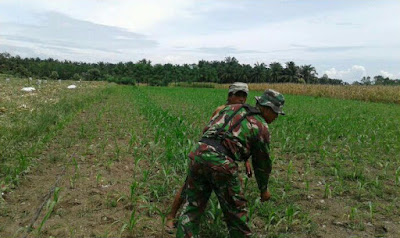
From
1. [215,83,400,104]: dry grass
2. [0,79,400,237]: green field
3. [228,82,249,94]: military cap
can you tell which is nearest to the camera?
[0,79,400,237]: green field

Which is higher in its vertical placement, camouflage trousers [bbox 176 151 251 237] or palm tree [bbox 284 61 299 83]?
palm tree [bbox 284 61 299 83]

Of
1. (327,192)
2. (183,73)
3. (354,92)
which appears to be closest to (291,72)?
(183,73)

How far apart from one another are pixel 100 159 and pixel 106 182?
985mm

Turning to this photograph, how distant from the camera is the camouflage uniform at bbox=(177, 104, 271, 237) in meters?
2.55

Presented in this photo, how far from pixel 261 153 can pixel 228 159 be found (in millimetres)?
308

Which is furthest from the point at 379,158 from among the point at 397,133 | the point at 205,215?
the point at 205,215

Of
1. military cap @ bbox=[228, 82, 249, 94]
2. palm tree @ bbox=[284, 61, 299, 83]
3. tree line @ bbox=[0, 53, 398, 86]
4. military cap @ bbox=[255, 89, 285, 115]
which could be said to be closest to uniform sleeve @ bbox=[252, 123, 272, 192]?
military cap @ bbox=[255, 89, 285, 115]

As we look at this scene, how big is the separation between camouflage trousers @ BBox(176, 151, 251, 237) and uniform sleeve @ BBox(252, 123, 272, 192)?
0.76 feet

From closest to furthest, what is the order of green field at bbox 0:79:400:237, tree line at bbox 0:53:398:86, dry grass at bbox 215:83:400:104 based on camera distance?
green field at bbox 0:79:400:237
dry grass at bbox 215:83:400:104
tree line at bbox 0:53:398:86

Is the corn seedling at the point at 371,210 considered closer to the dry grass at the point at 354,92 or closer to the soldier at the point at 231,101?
the soldier at the point at 231,101

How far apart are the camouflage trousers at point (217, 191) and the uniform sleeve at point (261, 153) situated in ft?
0.76

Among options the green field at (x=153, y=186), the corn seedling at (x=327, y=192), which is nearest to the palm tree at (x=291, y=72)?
the green field at (x=153, y=186)

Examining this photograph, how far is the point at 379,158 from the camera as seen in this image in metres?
5.71

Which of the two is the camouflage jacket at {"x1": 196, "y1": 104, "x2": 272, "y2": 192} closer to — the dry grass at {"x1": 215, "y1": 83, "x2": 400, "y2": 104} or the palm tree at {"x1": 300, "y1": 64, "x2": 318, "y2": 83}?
the dry grass at {"x1": 215, "y1": 83, "x2": 400, "y2": 104}
